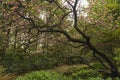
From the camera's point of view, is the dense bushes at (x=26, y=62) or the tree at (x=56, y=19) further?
the dense bushes at (x=26, y=62)

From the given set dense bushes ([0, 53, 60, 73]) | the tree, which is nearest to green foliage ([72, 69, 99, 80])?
the tree

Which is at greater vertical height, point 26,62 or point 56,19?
point 56,19

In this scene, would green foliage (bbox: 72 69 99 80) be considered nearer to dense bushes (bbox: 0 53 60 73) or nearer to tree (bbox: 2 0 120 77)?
tree (bbox: 2 0 120 77)

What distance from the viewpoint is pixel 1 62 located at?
22.0 meters

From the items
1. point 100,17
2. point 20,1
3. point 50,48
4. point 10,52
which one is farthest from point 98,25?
point 10,52

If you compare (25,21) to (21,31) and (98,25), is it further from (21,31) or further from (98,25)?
(98,25)

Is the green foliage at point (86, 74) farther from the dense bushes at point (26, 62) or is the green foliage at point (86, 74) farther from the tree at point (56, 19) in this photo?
the dense bushes at point (26, 62)

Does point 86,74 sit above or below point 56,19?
below

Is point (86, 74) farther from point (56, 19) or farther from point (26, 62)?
point (26, 62)

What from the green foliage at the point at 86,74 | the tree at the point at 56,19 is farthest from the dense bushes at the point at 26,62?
→ the green foliage at the point at 86,74

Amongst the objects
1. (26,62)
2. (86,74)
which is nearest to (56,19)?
(86,74)

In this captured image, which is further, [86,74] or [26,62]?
[26,62]

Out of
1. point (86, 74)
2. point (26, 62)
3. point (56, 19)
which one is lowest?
point (86, 74)

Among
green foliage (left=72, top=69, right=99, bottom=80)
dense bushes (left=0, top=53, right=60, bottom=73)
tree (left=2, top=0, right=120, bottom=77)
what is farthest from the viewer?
dense bushes (left=0, top=53, right=60, bottom=73)
